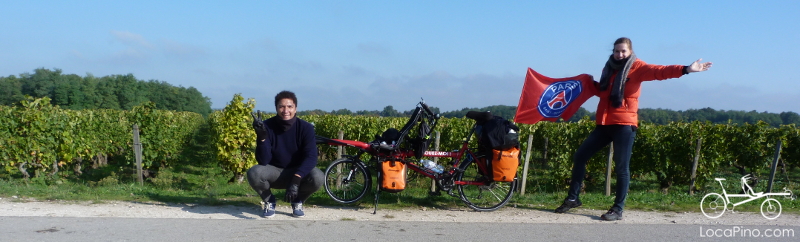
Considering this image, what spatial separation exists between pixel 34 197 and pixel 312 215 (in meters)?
3.43

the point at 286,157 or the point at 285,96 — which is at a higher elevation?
the point at 285,96

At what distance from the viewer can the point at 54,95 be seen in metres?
86.1

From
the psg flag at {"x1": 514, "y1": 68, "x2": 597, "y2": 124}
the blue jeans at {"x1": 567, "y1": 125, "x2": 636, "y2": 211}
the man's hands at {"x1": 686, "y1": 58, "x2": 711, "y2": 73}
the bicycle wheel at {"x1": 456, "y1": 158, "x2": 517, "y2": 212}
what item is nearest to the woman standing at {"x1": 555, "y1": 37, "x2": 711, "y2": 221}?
the blue jeans at {"x1": 567, "y1": 125, "x2": 636, "y2": 211}

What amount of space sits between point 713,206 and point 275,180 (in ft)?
16.6

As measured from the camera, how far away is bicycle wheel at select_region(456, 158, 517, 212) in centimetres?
636

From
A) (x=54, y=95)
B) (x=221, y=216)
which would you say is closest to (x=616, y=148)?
(x=221, y=216)

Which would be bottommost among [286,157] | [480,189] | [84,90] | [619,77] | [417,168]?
[480,189]

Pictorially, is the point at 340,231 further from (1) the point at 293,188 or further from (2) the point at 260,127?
(2) the point at 260,127

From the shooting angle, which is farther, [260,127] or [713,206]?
[713,206]

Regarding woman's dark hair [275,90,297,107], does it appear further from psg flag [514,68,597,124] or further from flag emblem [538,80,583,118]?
flag emblem [538,80,583,118]

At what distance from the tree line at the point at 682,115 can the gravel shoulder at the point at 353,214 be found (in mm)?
1251

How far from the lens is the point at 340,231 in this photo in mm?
4996

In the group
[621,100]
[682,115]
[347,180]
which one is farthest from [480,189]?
[682,115]

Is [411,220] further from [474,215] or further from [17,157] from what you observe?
[17,157]
